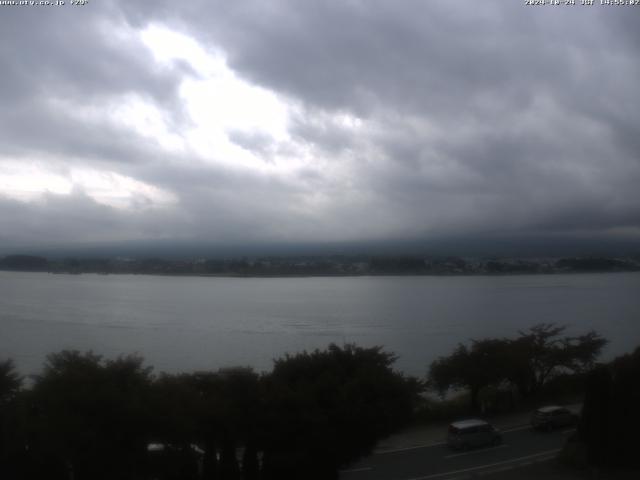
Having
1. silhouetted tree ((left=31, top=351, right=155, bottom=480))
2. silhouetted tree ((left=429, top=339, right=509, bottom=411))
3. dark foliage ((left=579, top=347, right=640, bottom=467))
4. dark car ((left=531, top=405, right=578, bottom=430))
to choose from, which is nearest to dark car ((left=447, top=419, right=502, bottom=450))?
dark car ((left=531, top=405, right=578, bottom=430))

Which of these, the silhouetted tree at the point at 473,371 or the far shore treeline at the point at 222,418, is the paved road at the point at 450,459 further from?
the silhouetted tree at the point at 473,371

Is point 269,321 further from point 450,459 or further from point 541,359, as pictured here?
point 450,459

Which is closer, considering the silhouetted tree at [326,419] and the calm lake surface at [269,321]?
the silhouetted tree at [326,419]

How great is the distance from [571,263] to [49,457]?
312ft

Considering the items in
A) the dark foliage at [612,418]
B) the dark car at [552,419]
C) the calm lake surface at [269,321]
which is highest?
the dark foliage at [612,418]

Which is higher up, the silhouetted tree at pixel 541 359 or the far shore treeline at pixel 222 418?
the far shore treeline at pixel 222 418

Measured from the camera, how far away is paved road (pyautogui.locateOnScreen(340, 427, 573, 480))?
1021 centimetres

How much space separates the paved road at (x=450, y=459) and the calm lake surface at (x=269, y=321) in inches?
459

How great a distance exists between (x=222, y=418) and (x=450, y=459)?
4.48 meters

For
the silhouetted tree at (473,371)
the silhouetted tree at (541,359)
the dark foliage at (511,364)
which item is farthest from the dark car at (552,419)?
the silhouetted tree at (541,359)

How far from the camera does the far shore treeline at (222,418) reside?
7.80 meters

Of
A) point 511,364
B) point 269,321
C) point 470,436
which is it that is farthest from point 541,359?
point 269,321

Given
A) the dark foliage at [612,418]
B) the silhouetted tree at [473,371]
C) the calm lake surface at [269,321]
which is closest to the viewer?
the dark foliage at [612,418]

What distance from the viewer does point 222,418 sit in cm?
920
